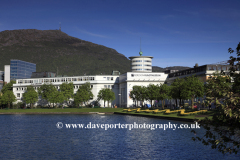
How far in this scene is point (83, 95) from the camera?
13862 centimetres

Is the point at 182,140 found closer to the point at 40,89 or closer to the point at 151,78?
the point at 151,78

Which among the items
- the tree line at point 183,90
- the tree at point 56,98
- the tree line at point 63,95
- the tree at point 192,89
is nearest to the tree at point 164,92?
the tree line at point 183,90

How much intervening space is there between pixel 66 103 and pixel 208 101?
488 ft

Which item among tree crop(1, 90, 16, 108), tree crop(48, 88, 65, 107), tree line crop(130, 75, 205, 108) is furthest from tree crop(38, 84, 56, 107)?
tree line crop(130, 75, 205, 108)

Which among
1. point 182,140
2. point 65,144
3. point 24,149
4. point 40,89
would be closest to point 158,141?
point 182,140

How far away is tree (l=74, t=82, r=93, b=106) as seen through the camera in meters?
138

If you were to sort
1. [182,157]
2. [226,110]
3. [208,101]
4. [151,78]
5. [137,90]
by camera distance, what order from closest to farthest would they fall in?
[226,110] → [208,101] → [182,157] → [137,90] → [151,78]

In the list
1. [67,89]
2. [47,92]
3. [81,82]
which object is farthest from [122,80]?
[47,92]

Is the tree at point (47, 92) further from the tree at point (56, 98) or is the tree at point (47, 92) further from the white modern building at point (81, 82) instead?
the white modern building at point (81, 82)

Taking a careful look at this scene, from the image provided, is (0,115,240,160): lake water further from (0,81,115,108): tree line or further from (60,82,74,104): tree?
(60,82,74,104): tree

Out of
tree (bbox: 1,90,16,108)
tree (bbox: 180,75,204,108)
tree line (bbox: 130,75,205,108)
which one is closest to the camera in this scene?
tree (bbox: 180,75,204,108)

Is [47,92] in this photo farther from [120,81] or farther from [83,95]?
[120,81]

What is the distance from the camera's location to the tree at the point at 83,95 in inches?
5442

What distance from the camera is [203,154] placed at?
29.9 m
